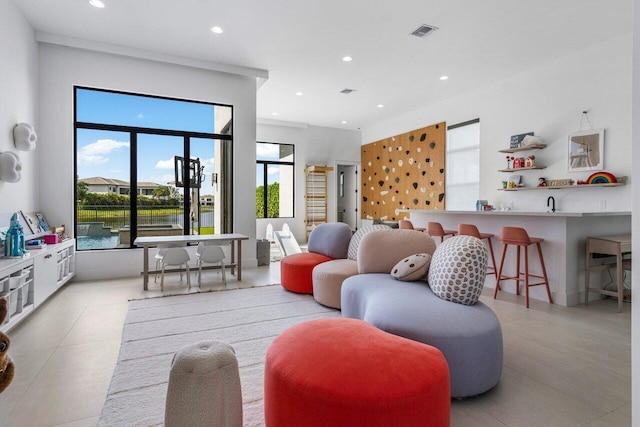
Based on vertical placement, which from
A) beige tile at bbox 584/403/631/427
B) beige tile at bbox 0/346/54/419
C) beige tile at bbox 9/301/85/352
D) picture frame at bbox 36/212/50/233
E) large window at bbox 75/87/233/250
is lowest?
beige tile at bbox 584/403/631/427

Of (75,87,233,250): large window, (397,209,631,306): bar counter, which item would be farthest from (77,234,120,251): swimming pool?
(397,209,631,306): bar counter

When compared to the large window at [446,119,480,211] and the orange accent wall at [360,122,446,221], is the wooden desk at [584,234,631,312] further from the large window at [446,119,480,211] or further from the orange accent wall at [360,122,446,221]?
the orange accent wall at [360,122,446,221]

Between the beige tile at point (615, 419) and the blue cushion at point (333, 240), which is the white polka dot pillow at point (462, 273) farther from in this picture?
the blue cushion at point (333, 240)

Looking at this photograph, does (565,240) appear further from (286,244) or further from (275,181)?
(275,181)

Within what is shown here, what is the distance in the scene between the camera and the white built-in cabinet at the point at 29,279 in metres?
2.75

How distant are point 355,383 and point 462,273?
49.8 inches

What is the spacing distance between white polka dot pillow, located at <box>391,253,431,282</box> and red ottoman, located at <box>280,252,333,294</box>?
4.85 ft

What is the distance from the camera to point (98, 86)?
16.4 ft

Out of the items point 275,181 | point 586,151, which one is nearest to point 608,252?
point 586,151

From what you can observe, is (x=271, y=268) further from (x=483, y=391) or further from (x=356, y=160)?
(x=356, y=160)

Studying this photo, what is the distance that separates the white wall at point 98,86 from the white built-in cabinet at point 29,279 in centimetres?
87

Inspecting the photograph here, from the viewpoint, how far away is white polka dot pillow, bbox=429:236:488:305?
7.48 feet

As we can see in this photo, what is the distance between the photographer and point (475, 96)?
664 centimetres

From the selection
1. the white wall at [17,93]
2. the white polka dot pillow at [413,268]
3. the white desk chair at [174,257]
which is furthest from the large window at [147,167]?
the white polka dot pillow at [413,268]
